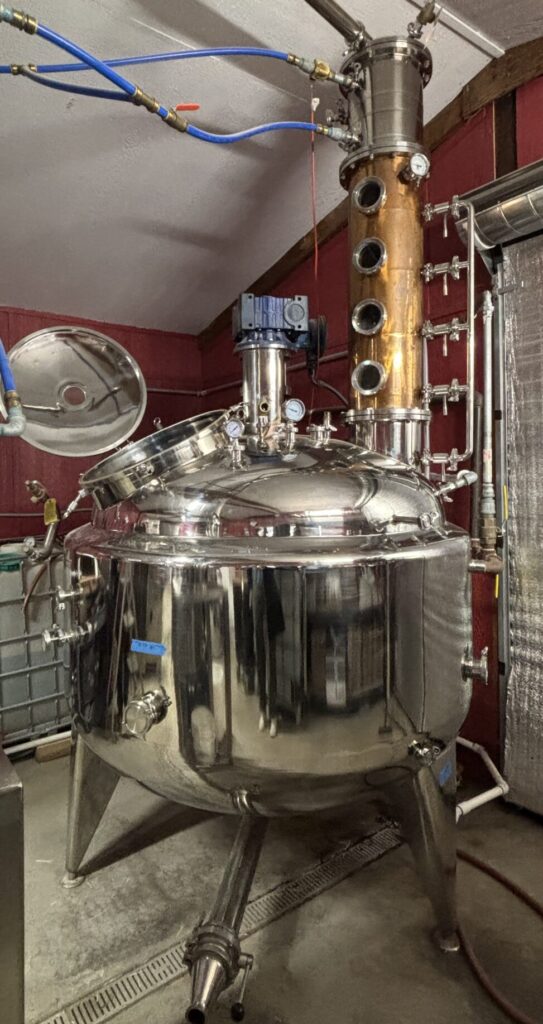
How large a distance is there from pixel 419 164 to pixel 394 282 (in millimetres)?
369

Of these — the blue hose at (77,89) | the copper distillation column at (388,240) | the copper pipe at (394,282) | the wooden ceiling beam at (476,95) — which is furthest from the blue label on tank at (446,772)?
the wooden ceiling beam at (476,95)

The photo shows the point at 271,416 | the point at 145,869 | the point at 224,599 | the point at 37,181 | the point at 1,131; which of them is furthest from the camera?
the point at 37,181

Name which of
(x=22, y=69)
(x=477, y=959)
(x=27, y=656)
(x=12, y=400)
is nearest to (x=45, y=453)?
(x=27, y=656)

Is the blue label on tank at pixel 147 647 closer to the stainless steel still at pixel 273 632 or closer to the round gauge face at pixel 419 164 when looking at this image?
the stainless steel still at pixel 273 632

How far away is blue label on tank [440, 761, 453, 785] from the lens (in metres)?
1.57

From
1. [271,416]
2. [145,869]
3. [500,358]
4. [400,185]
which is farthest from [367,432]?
[145,869]

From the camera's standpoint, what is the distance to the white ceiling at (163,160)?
1.96 metres

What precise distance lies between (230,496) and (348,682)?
0.47 meters

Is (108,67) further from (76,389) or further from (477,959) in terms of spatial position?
(477,959)

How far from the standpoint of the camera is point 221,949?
1312 millimetres

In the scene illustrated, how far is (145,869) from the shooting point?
197 centimetres

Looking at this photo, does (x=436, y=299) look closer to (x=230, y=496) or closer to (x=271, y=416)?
(x=271, y=416)

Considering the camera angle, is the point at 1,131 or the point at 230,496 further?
the point at 1,131

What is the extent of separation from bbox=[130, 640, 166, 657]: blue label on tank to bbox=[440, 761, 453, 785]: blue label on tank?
2.75 feet
